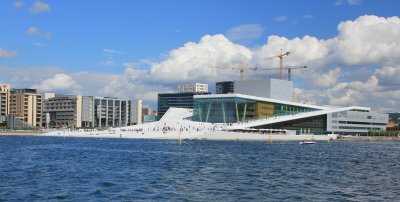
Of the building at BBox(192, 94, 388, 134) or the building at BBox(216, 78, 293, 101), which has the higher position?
the building at BBox(216, 78, 293, 101)

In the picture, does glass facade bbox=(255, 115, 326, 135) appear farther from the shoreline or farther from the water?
the water

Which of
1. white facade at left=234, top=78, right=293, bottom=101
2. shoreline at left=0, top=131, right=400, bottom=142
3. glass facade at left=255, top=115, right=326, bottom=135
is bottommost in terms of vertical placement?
shoreline at left=0, top=131, right=400, bottom=142

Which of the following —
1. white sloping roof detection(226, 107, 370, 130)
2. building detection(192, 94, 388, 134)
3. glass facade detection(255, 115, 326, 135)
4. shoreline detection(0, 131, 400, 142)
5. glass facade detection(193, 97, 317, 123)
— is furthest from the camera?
glass facade detection(255, 115, 326, 135)

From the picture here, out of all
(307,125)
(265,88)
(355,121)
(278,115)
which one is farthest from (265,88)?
(355,121)

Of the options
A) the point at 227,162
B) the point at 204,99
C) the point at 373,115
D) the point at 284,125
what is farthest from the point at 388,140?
the point at 227,162

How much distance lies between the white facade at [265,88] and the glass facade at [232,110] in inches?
585

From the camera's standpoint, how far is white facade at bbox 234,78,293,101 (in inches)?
7067

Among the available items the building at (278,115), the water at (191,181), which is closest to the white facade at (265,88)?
the building at (278,115)

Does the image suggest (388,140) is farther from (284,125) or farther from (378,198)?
(378,198)

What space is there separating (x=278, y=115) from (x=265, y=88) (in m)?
18.0

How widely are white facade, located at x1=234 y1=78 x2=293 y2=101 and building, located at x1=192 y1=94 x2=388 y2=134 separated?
12885 mm

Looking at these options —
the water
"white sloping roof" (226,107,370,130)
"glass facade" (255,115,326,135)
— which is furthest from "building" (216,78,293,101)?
the water

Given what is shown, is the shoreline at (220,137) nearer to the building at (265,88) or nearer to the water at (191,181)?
the building at (265,88)

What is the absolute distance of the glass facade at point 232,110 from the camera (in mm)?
156000
